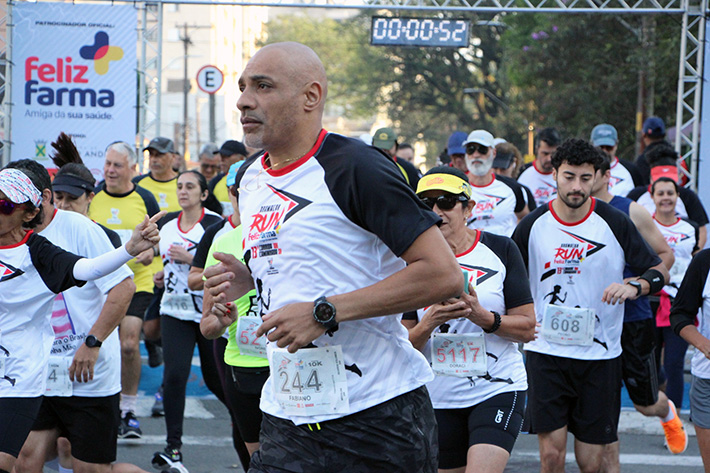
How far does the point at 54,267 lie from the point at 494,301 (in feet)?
6.92

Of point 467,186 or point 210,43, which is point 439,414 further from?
point 210,43

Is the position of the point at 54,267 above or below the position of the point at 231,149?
below

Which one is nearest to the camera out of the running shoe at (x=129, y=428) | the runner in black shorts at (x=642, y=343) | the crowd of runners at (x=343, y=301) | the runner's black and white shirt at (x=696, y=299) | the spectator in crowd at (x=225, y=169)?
the crowd of runners at (x=343, y=301)

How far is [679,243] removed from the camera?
8.60m

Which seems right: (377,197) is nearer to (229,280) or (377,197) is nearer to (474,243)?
(229,280)

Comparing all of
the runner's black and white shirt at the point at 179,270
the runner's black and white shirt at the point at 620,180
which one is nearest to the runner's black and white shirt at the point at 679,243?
the runner's black and white shirt at the point at 620,180

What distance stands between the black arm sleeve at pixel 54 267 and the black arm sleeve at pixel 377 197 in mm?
2014

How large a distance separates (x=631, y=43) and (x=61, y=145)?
20288mm

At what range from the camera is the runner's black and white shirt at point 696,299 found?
538 centimetres

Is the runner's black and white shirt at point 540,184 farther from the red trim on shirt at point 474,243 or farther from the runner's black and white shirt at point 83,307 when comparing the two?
the runner's black and white shirt at point 83,307

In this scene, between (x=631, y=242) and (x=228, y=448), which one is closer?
(x=631, y=242)

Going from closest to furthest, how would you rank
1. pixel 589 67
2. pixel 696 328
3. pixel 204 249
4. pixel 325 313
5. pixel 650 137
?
pixel 325 313 → pixel 696 328 → pixel 204 249 → pixel 650 137 → pixel 589 67

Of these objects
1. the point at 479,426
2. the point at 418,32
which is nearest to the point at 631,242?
the point at 479,426

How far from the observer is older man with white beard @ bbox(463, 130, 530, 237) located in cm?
869
